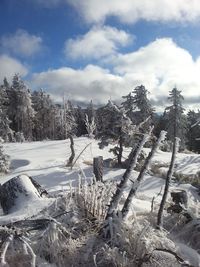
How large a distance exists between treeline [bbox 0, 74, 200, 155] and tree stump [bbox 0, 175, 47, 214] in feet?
43.1

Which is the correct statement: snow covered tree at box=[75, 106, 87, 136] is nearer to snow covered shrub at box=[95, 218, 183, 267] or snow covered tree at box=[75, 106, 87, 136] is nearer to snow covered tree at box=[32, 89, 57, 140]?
snow covered tree at box=[32, 89, 57, 140]

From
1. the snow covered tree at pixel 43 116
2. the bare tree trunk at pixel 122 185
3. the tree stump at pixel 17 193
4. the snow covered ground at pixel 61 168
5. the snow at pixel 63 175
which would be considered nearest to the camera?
the bare tree trunk at pixel 122 185

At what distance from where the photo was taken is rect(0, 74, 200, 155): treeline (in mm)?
21922

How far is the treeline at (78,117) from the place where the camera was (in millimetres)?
21922

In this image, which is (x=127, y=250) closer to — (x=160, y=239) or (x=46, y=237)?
(x=160, y=239)

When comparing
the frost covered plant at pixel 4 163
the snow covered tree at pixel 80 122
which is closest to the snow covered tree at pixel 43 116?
the snow covered tree at pixel 80 122

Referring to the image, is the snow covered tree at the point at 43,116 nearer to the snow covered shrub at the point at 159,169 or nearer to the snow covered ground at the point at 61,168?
the snow covered ground at the point at 61,168

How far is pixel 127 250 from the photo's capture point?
3174 millimetres

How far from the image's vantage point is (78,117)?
79438 millimetres

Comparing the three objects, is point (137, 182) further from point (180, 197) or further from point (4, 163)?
point (4, 163)

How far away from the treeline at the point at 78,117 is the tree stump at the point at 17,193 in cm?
1312

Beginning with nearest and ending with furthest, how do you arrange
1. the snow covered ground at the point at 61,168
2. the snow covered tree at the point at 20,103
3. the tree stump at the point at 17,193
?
the tree stump at the point at 17,193
the snow covered ground at the point at 61,168
the snow covered tree at the point at 20,103

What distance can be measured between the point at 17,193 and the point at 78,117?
74.7 m

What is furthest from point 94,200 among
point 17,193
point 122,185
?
point 17,193
